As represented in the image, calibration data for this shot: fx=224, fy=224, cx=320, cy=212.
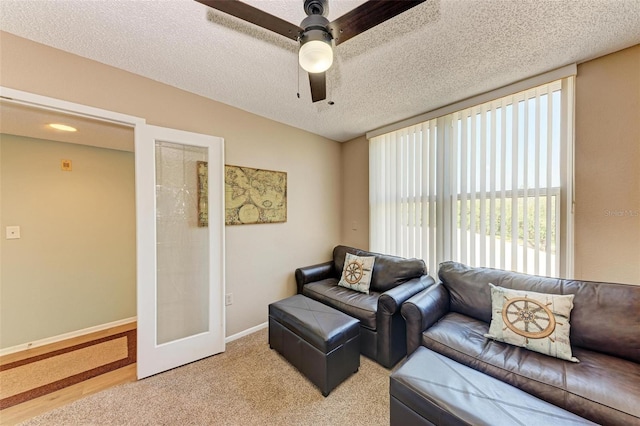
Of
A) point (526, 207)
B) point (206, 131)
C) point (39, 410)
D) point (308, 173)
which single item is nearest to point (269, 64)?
point (206, 131)

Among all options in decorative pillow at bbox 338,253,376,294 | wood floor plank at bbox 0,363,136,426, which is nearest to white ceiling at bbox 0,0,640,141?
decorative pillow at bbox 338,253,376,294

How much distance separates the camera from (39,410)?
5.25 ft

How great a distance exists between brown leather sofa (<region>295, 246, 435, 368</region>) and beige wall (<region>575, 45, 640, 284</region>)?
1.32m

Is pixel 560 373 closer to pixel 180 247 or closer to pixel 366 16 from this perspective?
pixel 366 16

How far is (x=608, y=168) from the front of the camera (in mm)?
1750

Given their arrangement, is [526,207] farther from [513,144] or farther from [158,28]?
[158,28]

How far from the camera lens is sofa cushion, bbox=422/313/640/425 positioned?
1.09m

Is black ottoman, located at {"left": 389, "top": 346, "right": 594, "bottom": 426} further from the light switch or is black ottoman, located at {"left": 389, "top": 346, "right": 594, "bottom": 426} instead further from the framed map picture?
the light switch

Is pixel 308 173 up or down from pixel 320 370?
up

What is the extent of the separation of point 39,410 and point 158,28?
279cm

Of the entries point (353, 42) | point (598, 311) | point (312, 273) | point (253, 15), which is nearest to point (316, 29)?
point (253, 15)

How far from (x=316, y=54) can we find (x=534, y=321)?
2154 mm

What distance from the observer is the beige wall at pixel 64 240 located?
89.7 inches

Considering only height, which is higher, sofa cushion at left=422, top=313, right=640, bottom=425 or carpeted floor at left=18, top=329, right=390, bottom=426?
sofa cushion at left=422, top=313, right=640, bottom=425
